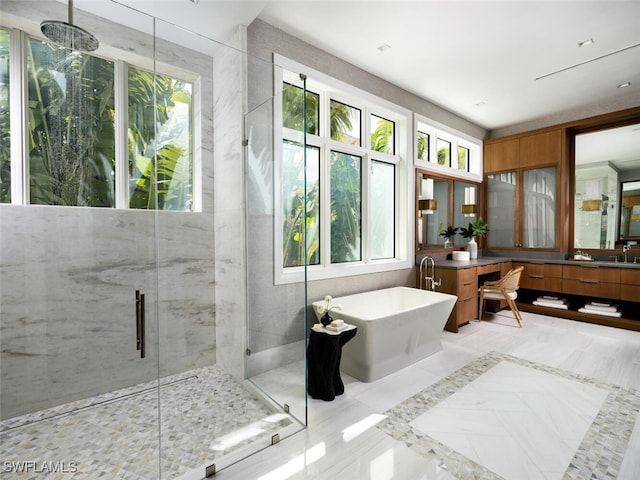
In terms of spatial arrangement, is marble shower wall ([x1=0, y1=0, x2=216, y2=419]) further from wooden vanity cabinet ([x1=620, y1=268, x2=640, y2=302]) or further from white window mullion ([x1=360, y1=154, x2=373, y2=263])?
wooden vanity cabinet ([x1=620, y1=268, x2=640, y2=302])

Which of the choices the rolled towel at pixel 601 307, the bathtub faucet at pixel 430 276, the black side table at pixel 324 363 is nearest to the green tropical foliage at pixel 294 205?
the black side table at pixel 324 363

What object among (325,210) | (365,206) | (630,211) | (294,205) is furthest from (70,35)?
(630,211)

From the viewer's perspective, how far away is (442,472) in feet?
5.41

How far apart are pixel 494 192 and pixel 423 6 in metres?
3.98

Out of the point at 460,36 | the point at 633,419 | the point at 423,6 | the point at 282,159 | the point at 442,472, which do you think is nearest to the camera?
the point at 442,472

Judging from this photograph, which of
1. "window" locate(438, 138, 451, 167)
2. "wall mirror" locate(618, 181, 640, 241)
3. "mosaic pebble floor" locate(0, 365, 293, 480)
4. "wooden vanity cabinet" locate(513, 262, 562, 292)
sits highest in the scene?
"window" locate(438, 138, 451, 167)

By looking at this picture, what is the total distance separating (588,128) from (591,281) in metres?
2.41

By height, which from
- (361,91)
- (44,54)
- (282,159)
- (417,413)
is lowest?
(417,413)

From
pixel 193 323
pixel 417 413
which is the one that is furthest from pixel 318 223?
pixel 417 413

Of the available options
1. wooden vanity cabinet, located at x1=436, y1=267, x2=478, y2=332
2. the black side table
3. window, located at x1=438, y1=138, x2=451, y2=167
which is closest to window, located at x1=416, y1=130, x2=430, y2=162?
window, located at x1=438, y1=138, x2=451, y2=167

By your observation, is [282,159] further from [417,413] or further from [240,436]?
[417,413]

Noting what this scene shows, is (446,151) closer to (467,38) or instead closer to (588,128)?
(588,128)

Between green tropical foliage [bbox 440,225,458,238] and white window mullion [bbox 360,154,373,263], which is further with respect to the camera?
green tropical foliage [bbox 440,225,458,238]

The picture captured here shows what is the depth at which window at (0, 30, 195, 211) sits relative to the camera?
1.74 m
